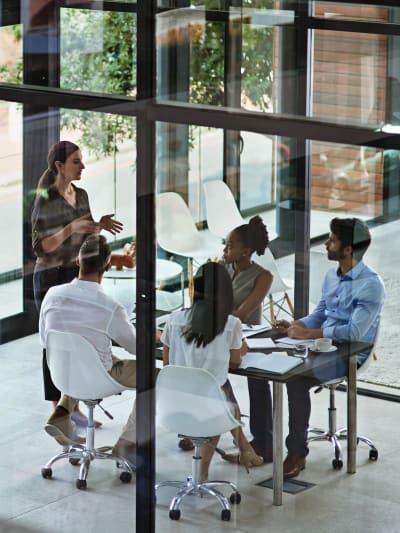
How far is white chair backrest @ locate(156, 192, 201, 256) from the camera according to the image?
5.02 metres

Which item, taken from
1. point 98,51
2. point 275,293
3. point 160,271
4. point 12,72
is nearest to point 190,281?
point 160,271

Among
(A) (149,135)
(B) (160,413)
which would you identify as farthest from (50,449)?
(A) (149,135)

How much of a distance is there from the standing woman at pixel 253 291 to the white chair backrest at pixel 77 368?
67 centimetres

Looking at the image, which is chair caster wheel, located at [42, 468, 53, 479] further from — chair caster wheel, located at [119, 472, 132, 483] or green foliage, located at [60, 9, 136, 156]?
green foliage, located at [60, 9, 136, 156]

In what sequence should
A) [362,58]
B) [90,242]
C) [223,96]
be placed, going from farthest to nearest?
[90,242] < [223,96] < [362,58]

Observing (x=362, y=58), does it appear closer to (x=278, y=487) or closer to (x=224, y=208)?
(x=224, y=208)

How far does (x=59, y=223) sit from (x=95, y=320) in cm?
48

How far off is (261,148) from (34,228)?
4.48 feet

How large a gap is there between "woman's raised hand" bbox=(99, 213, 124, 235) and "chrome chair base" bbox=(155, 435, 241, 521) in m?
0.93

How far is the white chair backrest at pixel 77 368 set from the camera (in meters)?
5.34

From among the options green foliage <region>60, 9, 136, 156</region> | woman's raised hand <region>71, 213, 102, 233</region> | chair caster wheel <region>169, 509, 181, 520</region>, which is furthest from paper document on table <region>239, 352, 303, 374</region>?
green foliage <region>60, 9, 136, 156</region>

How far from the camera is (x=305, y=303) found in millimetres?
4766

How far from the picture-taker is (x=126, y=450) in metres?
5.30

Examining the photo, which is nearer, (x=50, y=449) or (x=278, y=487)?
(x=278, y=487)
